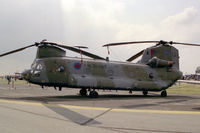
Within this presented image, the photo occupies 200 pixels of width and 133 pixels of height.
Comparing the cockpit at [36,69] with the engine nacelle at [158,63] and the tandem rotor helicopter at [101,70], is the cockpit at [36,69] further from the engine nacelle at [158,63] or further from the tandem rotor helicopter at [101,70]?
the engine nacelle at [158,63]

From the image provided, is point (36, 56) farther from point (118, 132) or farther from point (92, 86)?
point (118, 132)

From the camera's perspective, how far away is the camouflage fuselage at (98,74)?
51.5ft

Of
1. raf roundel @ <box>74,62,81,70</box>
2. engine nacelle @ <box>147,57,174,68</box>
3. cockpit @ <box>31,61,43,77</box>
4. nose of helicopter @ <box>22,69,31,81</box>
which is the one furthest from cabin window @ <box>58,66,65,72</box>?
engine nacelle @ <box>147,57,174,68</box>

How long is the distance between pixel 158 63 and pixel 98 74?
6.42 m

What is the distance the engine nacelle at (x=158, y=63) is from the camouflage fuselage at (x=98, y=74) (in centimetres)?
41

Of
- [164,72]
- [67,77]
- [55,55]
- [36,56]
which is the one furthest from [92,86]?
[164,72]

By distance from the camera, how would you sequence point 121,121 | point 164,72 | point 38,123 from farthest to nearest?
point 164,72 → point 121,121 → point 38,123

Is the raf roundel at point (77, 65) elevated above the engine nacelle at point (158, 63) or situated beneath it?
situated beneath

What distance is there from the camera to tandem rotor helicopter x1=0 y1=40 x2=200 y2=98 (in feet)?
51.4

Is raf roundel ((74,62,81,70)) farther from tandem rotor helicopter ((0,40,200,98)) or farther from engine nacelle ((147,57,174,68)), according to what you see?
engine nacelle ((147,57,174,68))

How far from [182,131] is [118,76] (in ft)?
40.8

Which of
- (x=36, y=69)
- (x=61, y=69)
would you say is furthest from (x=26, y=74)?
(x=61, y=69)

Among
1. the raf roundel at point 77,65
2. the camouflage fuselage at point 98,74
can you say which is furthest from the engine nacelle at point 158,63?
the raf roundel at point 77,65

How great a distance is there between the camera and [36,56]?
16891mm
